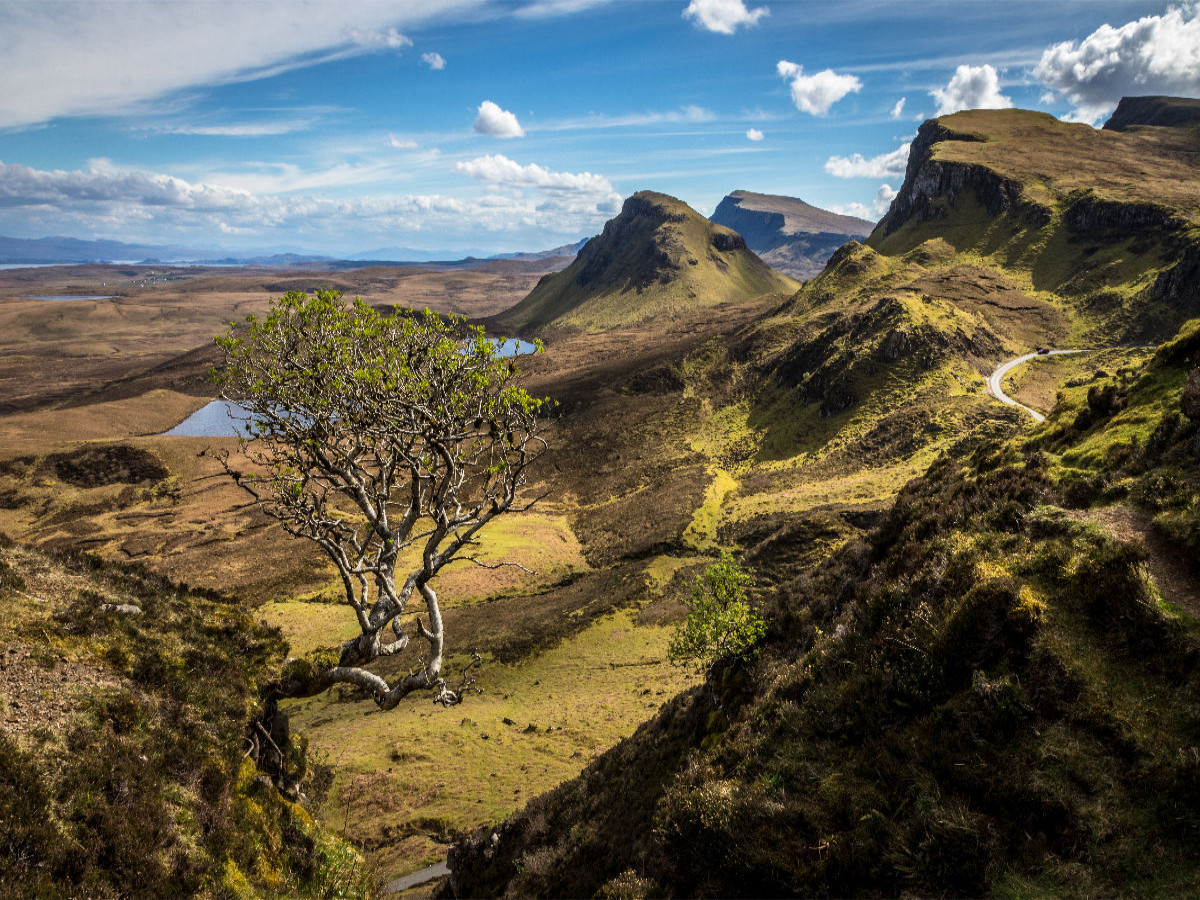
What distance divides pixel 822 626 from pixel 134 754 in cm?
1637

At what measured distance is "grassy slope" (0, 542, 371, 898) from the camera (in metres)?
7.66

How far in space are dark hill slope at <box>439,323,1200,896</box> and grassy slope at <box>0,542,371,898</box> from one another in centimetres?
731

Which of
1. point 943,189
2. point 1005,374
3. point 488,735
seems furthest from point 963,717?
point 943,189

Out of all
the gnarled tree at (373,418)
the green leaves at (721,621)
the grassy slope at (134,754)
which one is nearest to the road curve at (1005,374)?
the green leaves at (721,621)

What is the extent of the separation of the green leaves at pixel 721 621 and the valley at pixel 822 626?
80 centimetres

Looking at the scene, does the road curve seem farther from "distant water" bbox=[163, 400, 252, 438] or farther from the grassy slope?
"distant water" bbox=[163, 400, 252, 438]

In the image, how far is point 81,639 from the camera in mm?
10594

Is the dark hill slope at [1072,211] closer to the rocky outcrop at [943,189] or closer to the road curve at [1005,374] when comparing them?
the rocky outcrop at [943,189]

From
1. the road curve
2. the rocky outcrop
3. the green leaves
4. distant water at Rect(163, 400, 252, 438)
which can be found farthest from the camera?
distant water at Rect(163, 400, 252, 438)

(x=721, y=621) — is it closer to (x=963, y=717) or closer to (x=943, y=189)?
(x=963, y=717)

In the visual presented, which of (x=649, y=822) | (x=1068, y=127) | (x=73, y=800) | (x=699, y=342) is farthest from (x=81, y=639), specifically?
(x=1068, y=127)

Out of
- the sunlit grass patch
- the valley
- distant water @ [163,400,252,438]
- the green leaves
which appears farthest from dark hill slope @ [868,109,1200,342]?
distant water @ [163,400,252,438]

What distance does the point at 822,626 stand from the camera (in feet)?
55.9

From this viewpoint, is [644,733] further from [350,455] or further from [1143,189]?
[1143,189]
